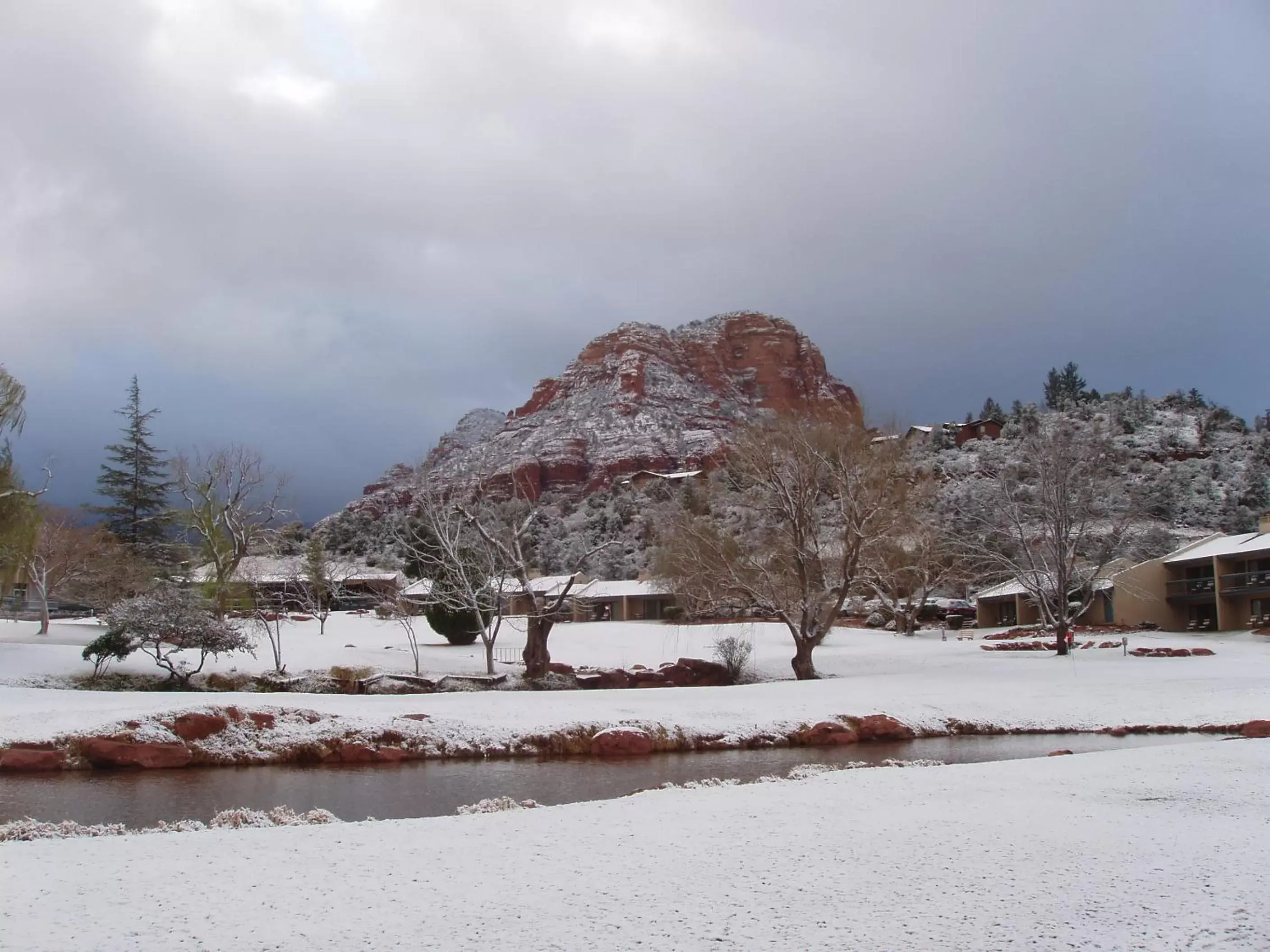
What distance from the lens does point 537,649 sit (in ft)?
92.0

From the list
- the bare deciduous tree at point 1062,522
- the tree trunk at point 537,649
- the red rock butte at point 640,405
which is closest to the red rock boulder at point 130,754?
the tree trunk at point 537,649

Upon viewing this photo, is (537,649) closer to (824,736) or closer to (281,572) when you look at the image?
(824,736)

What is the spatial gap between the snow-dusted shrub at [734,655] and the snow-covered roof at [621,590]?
1074 inches

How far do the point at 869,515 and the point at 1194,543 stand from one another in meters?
28.2

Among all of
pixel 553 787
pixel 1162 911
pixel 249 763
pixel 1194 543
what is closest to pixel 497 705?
pixel 249 763

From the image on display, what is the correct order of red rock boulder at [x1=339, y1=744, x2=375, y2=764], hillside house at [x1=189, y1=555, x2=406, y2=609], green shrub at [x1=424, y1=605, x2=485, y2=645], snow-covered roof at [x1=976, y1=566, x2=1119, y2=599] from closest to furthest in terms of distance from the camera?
red rock boulder at [x1=339, y1=744, x2=375, y2=764] → green shrub at [x1=424, y1=605, x2=485, y2=645] → hillside house at [x1=189, y1=555, x2=406, y2=609] → snow-covered roof at [x1=976, y1=566, x2=1119, y2=599]

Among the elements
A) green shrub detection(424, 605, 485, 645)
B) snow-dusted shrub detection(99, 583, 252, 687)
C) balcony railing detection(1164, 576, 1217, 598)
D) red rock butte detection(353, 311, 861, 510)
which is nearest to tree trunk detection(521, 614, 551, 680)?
green shrub detection(424, 605, 485, 645)

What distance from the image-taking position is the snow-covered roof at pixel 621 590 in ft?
202

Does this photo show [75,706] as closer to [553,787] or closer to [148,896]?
[553,787]

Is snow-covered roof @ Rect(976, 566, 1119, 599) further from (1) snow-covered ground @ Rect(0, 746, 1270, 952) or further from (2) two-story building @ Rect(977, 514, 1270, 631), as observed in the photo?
(1) snow-covered ground @ Rect(0, 746, 1270, 952)

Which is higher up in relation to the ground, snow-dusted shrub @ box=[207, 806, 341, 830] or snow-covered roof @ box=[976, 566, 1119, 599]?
snow-covered roof @ box=[976, 566, 1119, 599]

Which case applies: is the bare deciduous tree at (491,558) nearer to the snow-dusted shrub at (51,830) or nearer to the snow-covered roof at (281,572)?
the snow-covered roof at (281,572)

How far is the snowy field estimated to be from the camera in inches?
720

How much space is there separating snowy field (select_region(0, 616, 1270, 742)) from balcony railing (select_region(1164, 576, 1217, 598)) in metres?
8.35
